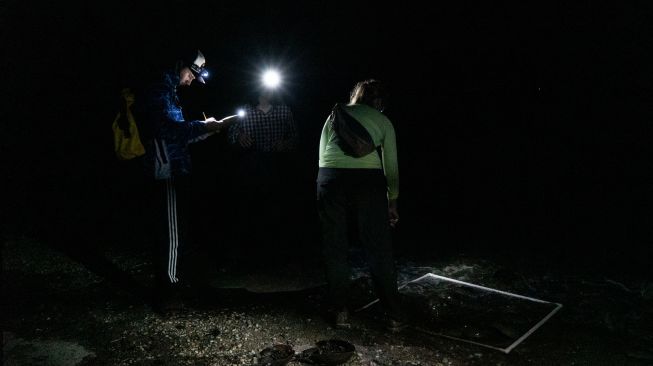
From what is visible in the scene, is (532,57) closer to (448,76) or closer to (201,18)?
(448,76)

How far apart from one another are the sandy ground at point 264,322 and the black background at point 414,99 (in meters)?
1.64

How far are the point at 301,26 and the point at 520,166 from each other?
20.8 feet

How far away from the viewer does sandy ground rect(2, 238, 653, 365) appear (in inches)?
140

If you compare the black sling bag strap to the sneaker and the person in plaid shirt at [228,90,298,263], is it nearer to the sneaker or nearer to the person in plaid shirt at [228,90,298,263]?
the sneaker

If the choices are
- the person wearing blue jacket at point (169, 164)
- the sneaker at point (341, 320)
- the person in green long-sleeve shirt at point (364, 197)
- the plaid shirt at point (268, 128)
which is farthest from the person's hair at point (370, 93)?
the plaid shirt at point (268, 128)

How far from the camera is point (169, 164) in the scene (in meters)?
4.13

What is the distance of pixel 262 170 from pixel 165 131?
2.29m

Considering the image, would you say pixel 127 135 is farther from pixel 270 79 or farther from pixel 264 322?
pixel 270 79

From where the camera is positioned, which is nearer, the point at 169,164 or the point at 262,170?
the point at 169,164

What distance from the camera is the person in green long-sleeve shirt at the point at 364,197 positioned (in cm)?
378

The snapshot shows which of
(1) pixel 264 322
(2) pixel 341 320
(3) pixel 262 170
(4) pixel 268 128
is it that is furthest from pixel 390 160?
(3) pixel 262 170

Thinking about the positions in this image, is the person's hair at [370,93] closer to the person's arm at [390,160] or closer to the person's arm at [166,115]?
the person's arm at [390,160]

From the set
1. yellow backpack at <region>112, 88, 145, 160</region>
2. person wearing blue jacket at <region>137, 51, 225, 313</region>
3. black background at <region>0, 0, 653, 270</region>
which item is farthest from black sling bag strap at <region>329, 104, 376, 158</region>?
black background at <region>0, 0, 653, 270</region>

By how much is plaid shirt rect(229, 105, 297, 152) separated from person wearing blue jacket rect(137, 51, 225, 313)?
1450 millimetres
